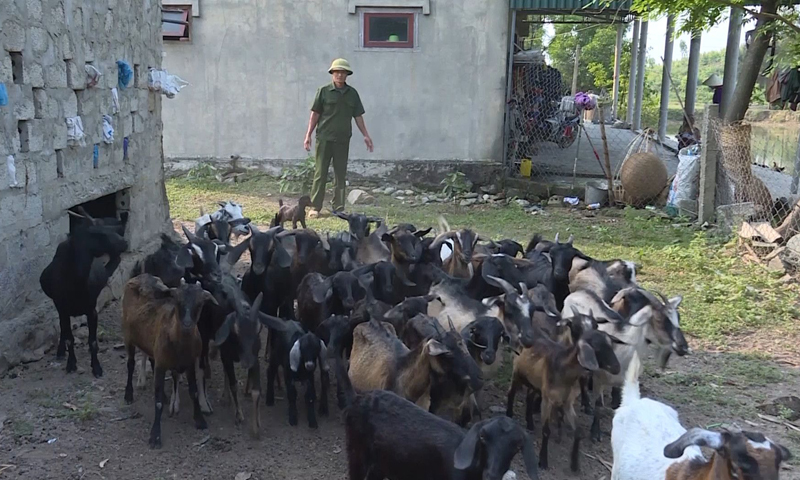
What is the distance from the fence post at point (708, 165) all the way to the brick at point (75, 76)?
786cm

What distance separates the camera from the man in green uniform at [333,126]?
10.9 meters

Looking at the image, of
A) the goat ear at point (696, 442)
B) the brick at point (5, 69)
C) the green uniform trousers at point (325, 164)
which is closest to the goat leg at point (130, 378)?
the brick at point (5, 69)

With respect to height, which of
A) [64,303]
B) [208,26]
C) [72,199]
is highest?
[208,26]

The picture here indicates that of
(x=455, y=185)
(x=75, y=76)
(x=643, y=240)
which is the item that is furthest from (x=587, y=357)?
(x=455, y=185)

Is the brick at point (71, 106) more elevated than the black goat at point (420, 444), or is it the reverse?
the brick at point (71, 106)

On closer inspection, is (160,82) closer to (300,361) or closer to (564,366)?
(300,361)

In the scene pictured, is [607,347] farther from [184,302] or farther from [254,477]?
[184,302]

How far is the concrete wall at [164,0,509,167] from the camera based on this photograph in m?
12.8

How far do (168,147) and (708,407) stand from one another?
10722mm

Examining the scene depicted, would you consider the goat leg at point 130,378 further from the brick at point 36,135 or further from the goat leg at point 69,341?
the brick at point 36,135

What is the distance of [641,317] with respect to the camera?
505cm

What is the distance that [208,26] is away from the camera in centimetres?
1312

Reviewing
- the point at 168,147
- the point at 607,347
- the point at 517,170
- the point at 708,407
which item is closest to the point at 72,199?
the point at 607,347

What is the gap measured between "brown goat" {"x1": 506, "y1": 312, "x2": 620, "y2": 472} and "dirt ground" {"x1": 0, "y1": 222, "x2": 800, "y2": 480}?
33 centimetres
